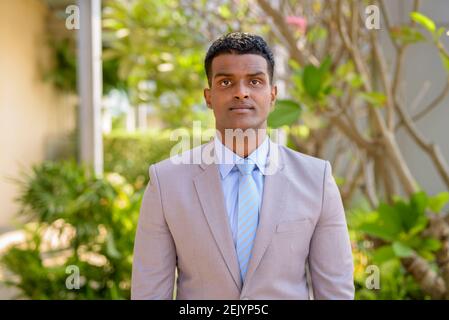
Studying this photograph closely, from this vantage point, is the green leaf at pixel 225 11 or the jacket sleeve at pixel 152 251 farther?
the green leaf at pixel 225 11

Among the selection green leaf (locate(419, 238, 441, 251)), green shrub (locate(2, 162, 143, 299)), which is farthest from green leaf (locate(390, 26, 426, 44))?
green shrub (locate(2, 162, 143, 299))

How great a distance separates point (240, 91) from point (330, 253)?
0.39 meters

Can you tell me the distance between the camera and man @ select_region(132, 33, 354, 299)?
126 cm

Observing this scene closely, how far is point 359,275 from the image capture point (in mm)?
→ 3533

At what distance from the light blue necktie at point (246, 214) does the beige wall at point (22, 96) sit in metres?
5.67

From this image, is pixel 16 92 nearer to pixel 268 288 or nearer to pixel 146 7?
pixel 146 7

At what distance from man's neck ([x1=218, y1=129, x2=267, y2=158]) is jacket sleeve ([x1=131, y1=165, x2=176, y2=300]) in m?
0.18

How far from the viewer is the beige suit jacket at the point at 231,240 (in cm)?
127

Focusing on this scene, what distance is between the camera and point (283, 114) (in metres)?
2.22

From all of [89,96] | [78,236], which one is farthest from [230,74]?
[89,96]

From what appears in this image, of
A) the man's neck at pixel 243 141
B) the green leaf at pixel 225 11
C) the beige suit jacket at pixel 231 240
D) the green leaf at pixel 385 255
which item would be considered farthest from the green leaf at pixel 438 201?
the green leaf at pixel 225 11

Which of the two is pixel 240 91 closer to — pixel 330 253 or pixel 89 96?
pixel 330 253

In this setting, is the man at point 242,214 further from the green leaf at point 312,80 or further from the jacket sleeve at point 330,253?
the green leaf at point 312,80

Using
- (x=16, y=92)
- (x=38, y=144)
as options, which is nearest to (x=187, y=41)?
(x=16, y=92)
